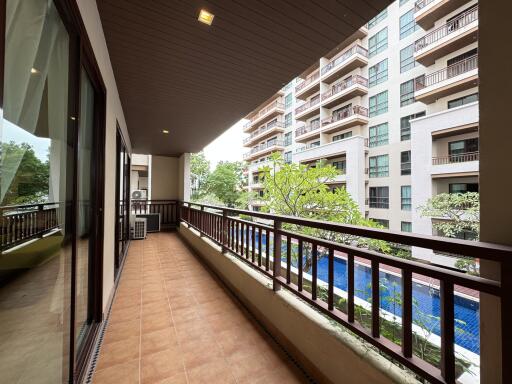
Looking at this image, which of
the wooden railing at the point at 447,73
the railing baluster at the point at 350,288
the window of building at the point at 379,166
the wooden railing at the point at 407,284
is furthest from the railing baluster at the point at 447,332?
the window of building at the point at 379,166

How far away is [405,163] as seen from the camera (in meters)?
10.2

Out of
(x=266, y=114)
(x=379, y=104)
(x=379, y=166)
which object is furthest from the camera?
(x=266, y=114)

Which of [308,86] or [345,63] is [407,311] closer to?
[345,63]

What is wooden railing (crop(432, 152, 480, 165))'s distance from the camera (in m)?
6.61

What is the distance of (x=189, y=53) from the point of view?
209 centimetres

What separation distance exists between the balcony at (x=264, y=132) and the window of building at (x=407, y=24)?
10.9m

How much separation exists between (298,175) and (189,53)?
9.20 feet

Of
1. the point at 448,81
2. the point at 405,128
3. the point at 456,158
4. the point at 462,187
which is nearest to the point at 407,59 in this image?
the point at 405,128

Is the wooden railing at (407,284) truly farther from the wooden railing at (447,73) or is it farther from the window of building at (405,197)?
the window of building at (405,197)

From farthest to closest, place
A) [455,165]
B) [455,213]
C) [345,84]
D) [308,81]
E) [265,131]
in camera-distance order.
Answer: [265,131], [308,81], [345,84], [455,165], [455,213]

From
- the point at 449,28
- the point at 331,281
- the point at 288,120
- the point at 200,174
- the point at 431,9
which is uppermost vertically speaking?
the point at 431,9

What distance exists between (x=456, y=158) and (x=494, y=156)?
8.22 meters

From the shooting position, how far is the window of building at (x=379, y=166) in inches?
438

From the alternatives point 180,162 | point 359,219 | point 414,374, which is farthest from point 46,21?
point 180,162
